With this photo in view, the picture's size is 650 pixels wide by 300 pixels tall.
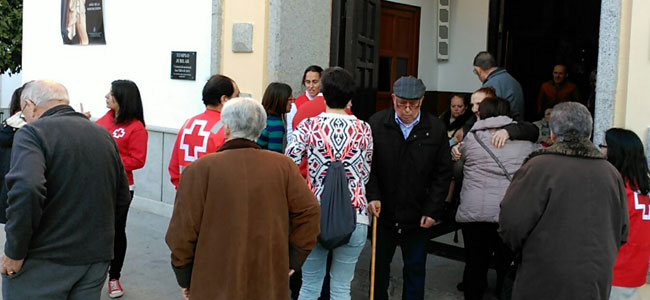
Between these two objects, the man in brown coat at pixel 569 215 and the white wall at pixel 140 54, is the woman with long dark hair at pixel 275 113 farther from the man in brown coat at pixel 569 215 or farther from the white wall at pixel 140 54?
the white wall at pixel 140 54

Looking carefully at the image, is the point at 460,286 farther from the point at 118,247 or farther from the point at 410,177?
the point at 118,247

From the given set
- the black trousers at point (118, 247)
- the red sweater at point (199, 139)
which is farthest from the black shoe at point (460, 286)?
the black trousers at point (118, 247)

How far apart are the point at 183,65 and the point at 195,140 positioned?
3538 millimetres

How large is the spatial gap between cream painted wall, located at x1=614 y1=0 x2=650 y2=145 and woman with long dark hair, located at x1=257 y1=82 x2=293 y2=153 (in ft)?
8.19

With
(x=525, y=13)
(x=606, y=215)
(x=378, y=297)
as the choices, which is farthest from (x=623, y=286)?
(x=525, y=13)

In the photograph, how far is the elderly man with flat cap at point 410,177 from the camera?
4719 millimetres

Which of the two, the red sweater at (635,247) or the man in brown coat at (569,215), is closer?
the man in brown coat at (569,215)

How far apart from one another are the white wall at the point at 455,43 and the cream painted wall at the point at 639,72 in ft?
15.7

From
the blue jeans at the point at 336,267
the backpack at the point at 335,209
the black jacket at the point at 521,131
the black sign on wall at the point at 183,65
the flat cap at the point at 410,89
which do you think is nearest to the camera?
the backpack at the point at 335,209

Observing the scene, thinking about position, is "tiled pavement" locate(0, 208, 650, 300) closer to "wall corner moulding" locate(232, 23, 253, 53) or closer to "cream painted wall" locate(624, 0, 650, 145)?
"cream painted wall" locate(624, 0, 650, 145)

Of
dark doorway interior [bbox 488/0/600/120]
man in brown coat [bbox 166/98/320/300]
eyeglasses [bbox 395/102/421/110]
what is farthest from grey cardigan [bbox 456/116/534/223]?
dark doorway interior [bbox 488/0/600/120]

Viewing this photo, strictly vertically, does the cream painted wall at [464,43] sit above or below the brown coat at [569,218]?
above

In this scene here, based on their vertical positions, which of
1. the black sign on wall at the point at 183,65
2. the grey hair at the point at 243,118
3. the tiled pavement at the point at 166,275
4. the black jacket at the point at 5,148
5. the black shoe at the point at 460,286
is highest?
the black sign on wall at the point at 183,65

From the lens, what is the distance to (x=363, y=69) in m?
7.43
